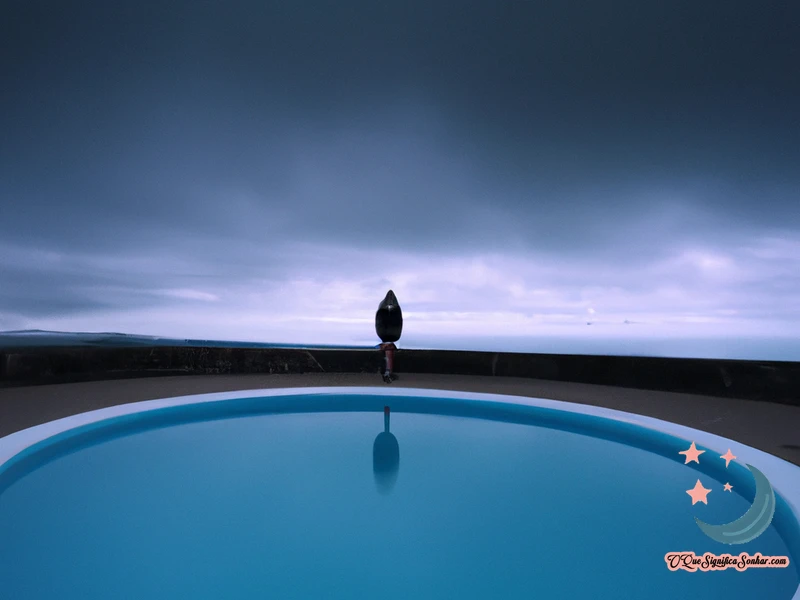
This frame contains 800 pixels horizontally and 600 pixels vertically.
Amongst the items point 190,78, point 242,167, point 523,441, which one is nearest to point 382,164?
point 242,167

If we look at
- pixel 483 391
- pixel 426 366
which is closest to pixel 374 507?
pixel 483 391

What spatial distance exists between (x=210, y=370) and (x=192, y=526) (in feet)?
17.9

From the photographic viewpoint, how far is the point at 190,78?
7.55 m

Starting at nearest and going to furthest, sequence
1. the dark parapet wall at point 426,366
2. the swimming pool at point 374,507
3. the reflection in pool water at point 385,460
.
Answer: the swimming pool at point 374,507
the reflection in pool water at point 385,460
the dark parapet wall at point 426,366

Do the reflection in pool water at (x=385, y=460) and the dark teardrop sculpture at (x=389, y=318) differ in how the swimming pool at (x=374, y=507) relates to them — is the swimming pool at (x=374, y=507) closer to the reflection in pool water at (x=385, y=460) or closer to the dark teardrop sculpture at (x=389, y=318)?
the reflection in pool water at (x=385, y=460)

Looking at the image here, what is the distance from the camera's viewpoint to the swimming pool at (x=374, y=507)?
1.83m

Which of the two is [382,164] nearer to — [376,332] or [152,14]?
[376,332]

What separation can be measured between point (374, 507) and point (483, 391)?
10.2ft

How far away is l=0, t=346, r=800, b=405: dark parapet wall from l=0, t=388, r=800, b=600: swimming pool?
216 centimetres

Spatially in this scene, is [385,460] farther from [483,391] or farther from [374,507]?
[483,391]

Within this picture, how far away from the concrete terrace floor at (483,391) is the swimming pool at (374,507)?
19.0 inches

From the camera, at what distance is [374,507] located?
8.82 feet

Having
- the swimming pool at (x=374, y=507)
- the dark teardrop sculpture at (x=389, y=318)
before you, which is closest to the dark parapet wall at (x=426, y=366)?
the dark teardrop sculpture at (x=389, y=318)

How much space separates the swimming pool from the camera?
5.99ft
